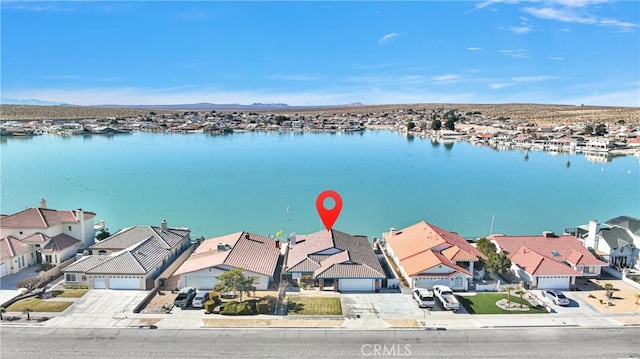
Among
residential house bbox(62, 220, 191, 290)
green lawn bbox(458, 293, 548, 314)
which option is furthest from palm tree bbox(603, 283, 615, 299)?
residential house bbox(62, 220, 191, 290)

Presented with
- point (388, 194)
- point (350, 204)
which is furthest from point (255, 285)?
point (388, 194)

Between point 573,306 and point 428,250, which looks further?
point 428,250

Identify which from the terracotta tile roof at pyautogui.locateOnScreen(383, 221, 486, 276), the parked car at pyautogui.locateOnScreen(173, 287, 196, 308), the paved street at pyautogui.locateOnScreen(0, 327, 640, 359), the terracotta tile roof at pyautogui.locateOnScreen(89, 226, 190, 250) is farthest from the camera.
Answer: the terracotta tile roof at pyautogui.locateOnScreen(89, 226, 190, 250)

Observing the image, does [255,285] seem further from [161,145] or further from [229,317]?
[161,145]

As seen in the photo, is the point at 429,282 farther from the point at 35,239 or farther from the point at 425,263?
the point at 35,239

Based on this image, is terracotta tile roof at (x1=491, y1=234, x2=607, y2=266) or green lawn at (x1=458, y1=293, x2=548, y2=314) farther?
terracotta tile roof at (x1=491, y1=234, x2=607, y2=266)

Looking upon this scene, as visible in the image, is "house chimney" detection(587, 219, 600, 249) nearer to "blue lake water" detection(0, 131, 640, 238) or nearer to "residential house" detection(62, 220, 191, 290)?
"blue lake water" detection(0, 131, 640, 238)

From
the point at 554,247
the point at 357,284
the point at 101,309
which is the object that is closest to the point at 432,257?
the point at 357,284

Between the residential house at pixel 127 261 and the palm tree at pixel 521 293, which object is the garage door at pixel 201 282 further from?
the palm tree at pixel 521 293
